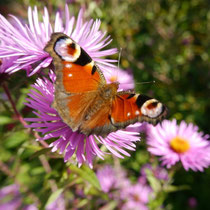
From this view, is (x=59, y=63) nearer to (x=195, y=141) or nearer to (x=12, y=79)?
(x=12, y=79)

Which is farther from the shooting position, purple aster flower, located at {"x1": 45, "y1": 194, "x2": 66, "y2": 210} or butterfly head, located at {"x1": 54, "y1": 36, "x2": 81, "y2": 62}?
purple aster flower, located at {"x1": 45, "y1": 194, "x2": 66, "y2": 210}

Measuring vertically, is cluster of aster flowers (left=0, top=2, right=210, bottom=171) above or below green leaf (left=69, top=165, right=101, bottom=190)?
above

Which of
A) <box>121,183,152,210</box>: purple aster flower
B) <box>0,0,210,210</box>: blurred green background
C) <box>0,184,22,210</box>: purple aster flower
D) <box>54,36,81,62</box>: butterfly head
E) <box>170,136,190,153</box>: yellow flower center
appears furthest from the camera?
<box>0,0,210,210</box>: blurred green background

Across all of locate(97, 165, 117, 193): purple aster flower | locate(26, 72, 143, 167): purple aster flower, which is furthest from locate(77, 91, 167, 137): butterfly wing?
locate(97, 165, 117, 193): purple aster flower

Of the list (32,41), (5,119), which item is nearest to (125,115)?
(32,41)

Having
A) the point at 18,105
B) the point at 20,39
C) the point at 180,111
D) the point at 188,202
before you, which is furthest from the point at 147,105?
the point at 188,202

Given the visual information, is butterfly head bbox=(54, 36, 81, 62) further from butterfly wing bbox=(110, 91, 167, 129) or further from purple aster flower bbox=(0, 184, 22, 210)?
purple aster flower bbox=(0, 184, 22, 210)

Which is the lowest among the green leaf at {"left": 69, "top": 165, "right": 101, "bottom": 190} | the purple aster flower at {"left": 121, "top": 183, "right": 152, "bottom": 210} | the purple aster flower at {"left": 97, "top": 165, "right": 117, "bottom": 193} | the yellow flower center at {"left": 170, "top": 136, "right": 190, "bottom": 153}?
the purple aster flower at {"left": 121, "top": 183, "right": 152, "bottom": 210}

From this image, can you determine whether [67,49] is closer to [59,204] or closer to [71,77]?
[71,77]
